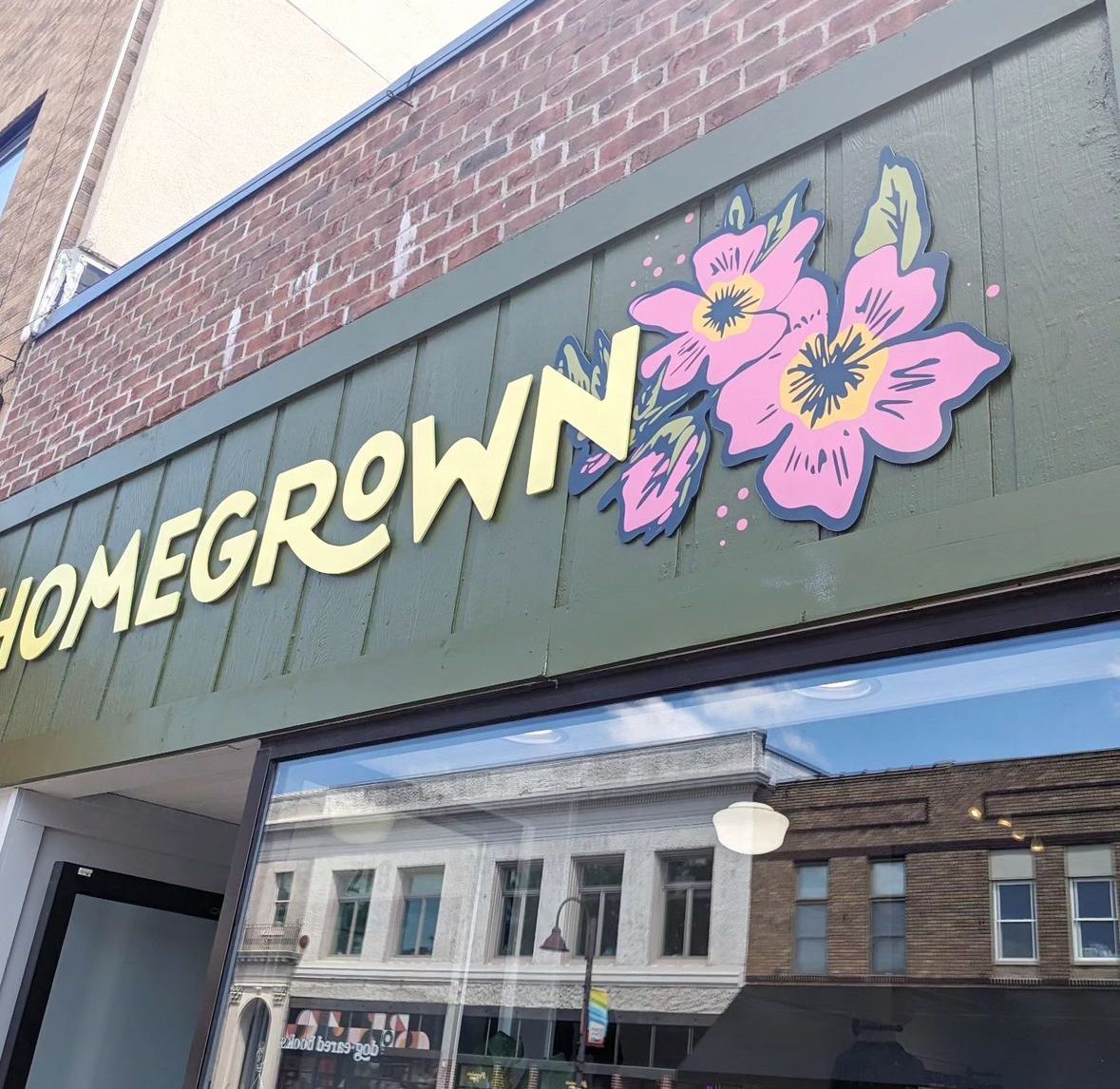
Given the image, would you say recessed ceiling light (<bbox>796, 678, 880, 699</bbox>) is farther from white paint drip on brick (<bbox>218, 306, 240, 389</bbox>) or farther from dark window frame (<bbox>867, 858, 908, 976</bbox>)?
white paint drip on brick (<bbox>218, 306, 240, 389</bbox>)

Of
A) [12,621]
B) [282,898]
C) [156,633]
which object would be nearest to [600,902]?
[282,898]

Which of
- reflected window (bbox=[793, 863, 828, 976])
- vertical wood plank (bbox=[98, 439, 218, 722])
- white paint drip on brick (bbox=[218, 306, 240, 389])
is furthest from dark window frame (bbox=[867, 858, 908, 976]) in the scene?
white paint drip on brick (bbox=[218, 306, 240, 389])

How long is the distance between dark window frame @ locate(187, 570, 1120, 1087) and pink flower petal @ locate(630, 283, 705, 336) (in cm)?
91

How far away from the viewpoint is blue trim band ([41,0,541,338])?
4.59 meters

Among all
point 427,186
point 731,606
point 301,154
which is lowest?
point 731,606

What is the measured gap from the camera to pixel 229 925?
375 cm

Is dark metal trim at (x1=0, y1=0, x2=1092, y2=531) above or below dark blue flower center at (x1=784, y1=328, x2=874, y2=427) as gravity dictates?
above

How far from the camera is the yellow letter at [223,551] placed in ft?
14.5

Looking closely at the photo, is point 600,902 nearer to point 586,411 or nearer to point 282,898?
point 282,898

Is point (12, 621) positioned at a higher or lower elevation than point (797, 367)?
higher

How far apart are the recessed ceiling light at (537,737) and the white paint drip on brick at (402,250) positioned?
1.84 metres

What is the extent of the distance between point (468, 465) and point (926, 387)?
1524 millimetres

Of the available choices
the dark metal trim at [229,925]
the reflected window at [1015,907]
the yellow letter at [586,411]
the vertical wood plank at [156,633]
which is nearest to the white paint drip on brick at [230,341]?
the vertical wood plank at [156,633]

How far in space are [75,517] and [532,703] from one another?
3090mm
